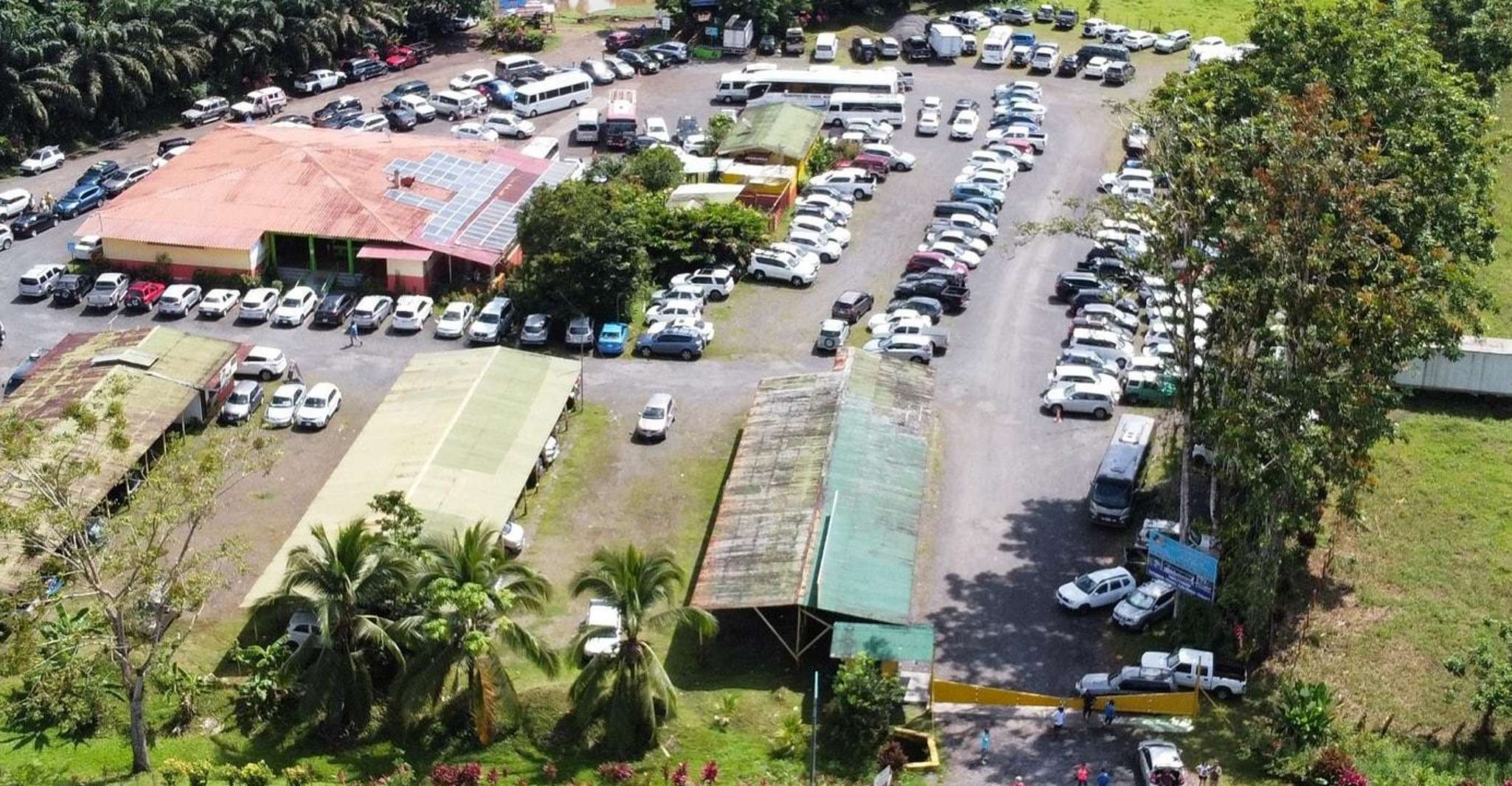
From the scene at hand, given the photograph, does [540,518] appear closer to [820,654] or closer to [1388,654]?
[820,654]

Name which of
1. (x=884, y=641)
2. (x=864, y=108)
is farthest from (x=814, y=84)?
(x=884, y=641)

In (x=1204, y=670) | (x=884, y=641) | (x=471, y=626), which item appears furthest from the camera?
(x=1204, y=670)

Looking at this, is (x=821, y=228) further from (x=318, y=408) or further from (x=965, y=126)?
(x=318, y=408)

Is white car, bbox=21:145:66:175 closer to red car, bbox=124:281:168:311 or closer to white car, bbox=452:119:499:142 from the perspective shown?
red car, bbox=124:281:168:311

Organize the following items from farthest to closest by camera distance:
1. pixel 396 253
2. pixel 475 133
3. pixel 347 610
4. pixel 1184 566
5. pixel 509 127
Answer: pixel 509 127
pixel 475 133
pixel 396 253
pixel 1184 566
pixel 347 610

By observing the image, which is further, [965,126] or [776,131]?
A: [965,126]

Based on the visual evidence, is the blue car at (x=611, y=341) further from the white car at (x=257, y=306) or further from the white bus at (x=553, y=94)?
the white bus at (x=553, y=94)

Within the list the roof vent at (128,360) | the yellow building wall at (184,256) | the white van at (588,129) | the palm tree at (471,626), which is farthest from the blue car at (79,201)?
the palm tree at (471,626)
